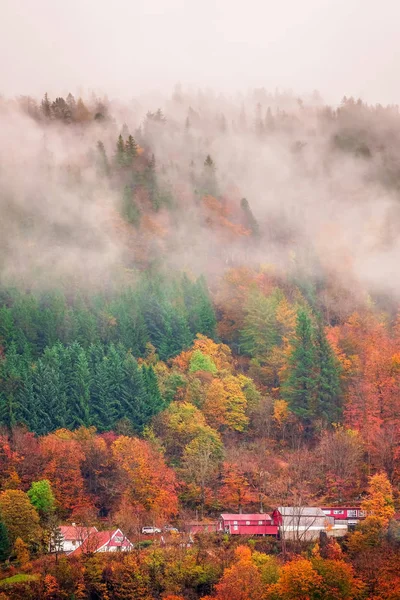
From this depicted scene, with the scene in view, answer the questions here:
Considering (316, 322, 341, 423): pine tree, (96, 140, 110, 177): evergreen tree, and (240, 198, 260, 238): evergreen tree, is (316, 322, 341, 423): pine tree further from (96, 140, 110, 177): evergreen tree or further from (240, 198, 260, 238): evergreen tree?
(96, 140, 110, 177): evergreen tree

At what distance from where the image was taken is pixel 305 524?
7206 cm

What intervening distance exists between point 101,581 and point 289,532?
19.1 m

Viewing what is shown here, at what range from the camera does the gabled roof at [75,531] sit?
6888cm

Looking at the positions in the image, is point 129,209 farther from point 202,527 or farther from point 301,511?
point 301,511

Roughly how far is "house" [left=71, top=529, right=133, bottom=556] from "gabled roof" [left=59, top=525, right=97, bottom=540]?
618 millimetres

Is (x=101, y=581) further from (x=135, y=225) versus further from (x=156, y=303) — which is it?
(x=135, y=225)

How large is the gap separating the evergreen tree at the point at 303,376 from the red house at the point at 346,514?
19497 mm

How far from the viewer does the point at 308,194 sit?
15362 centimetres

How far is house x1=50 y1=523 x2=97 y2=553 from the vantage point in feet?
218

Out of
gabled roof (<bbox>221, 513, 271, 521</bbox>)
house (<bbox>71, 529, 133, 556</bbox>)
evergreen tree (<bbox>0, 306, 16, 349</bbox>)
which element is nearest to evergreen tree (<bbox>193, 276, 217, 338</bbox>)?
evergreen tree (<bbox>0, 306, 16, 349</bbox>)

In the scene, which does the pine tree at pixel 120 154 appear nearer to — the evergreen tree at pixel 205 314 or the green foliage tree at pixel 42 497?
the evergreen tree at pixel 205 314

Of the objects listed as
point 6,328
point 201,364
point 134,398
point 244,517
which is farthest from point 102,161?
point 244,517

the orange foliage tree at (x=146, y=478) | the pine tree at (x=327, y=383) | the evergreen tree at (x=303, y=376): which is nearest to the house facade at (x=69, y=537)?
the orange foliage tree at (x=146, y=478)

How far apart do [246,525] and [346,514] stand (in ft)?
33.5
